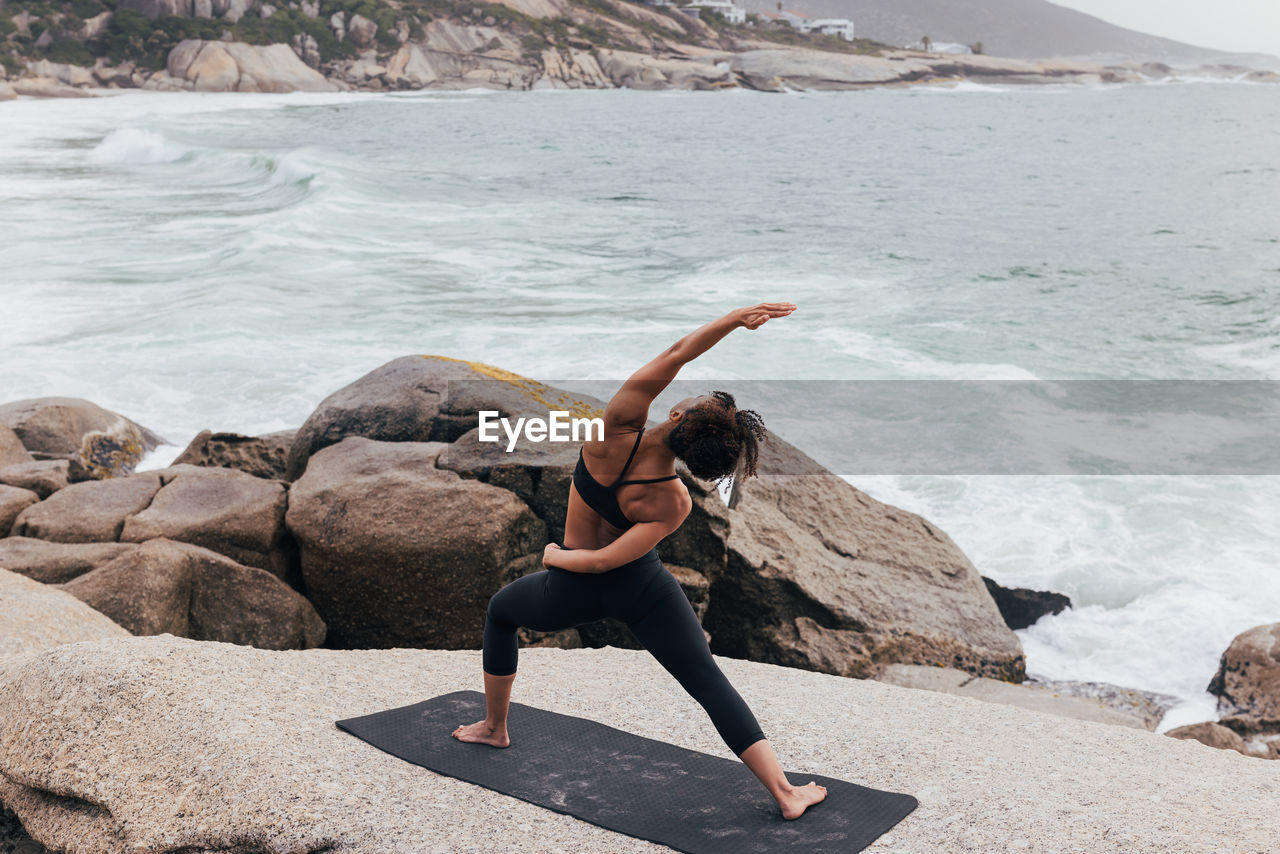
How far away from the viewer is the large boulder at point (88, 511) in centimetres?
703

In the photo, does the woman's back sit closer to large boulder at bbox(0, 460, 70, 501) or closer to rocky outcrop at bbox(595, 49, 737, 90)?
large boulder at bbox(0, 460, 70, 501)

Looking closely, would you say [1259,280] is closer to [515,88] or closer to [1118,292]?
[1118,292]

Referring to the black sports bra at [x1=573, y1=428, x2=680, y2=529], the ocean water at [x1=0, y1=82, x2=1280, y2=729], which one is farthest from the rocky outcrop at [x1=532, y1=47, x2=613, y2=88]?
the black sports bra at [x1=573, y1=428, x2=680, y2=529]

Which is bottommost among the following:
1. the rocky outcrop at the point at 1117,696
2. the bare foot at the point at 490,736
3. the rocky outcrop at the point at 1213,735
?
the rocky outcrop at the point at 1117,696

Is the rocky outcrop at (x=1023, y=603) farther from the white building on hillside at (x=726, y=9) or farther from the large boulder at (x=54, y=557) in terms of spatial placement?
the white building on hillside at (x=726, y=9)

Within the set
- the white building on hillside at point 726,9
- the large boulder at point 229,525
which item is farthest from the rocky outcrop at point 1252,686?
the white building on hillside at point 726,9

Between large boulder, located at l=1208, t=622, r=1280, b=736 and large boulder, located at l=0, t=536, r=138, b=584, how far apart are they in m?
7.50

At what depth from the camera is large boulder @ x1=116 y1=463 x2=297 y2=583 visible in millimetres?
6953

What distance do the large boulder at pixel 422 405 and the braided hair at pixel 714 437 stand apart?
14.0 feet

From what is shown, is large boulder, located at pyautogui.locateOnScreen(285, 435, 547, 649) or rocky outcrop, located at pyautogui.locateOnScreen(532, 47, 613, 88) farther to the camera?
rocky outcrop, located at pyautogui.locateOnScreen(532, 47, 613, 88)

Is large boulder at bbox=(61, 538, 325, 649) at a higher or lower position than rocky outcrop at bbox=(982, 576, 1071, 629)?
higher

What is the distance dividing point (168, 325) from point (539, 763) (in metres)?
15.1

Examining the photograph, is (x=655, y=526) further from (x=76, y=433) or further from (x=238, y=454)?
(x=76, y=433)

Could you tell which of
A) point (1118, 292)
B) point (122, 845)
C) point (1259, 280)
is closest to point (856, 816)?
point (122, 845)
